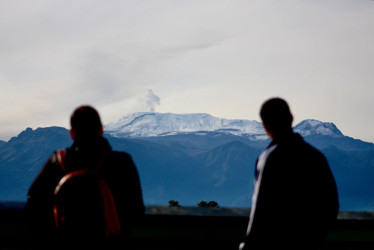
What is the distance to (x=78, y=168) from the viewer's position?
2201mm

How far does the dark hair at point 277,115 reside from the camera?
236 cm

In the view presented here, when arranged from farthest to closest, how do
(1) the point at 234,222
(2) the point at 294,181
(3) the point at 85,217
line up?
(1) the point at 234,222 → (2) the point at 294,181 → (3) the point at 85,217

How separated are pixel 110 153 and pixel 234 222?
118 cm

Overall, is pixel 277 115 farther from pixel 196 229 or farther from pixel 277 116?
pixel 196 229

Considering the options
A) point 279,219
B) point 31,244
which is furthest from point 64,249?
point 279,219

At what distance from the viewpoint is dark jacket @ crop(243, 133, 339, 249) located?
2.26 m

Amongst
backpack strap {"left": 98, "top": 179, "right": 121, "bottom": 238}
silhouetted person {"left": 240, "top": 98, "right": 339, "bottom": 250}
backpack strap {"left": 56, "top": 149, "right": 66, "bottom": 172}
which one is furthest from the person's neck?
backpack strap {"left": 56, "top": 149, "right": 66, "bottom": 172}

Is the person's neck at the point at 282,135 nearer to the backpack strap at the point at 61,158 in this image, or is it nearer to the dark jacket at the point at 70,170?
the dark jacket at the point at 70,170

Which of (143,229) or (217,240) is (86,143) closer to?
(143,229)

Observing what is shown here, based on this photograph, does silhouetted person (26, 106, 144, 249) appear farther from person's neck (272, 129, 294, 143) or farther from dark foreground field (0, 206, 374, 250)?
person's neck (272, 129, 294, 143)

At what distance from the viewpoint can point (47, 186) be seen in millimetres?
2244

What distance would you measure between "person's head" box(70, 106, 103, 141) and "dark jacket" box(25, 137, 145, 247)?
4 cm

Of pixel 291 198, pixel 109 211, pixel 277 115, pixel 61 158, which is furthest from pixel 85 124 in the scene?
pixel 291 198

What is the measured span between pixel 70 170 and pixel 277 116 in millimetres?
1088
